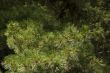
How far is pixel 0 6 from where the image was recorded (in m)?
2.74

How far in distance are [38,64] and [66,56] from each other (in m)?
0.26

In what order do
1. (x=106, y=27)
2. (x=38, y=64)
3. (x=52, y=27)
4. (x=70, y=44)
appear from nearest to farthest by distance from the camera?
(x=38, y=64) → (x=70, y=44) → (x=52, y=27) → (x=106, y=27)

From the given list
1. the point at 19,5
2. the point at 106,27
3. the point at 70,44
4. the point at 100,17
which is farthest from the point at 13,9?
the point at 106,27

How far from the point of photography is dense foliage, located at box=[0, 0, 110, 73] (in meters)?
2.39

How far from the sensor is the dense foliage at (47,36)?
2.39 meters

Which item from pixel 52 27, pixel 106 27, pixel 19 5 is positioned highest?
pixel 19 5

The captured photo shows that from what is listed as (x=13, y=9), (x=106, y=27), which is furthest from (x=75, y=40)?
(x=106, y=27)

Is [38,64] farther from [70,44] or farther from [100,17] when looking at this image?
[100,17]

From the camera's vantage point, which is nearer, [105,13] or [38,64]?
[38,64]

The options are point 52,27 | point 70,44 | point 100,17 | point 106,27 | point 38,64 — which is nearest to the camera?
point 38,64

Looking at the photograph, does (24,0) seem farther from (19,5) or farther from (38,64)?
(38,64)

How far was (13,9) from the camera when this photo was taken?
2703 millimetres

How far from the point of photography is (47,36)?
8.38 feet

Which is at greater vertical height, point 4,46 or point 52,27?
point 52,27
